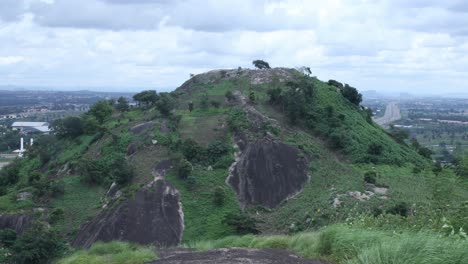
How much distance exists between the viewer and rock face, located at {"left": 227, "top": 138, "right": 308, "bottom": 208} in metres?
26.8

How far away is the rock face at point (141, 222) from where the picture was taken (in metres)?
23.2

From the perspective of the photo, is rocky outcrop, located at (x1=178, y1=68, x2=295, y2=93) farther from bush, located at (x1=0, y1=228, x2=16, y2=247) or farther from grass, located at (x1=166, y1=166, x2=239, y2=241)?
bush, located at (x1=0, y1=228, x2=16, y2=247)

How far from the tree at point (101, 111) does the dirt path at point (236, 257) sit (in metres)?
31.0

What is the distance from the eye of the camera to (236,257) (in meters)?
7.27

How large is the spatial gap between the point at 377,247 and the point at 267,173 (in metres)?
22.6

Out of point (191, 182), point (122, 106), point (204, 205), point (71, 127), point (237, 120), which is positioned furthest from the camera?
point (122, 106)

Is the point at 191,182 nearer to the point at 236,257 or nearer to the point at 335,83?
the point at 335,83

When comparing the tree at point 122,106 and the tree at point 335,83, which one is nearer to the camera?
the tree at point 335,83

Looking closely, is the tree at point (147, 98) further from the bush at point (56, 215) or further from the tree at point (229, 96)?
the bush at point (56, 215)

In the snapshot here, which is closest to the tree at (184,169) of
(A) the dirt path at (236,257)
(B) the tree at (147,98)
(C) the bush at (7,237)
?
(C) the bush at (7,237)

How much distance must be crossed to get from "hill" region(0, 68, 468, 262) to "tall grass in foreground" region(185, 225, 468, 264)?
11777mm

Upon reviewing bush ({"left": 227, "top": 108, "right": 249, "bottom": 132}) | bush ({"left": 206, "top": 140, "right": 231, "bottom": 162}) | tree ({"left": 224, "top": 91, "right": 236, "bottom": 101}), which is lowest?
bush ({"left": 206, "top": 140, "right": 231, "bottom": 162})

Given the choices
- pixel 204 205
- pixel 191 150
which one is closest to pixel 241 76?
pixel 191 150

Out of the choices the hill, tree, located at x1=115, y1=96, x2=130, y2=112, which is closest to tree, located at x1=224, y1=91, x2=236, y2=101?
the hill
